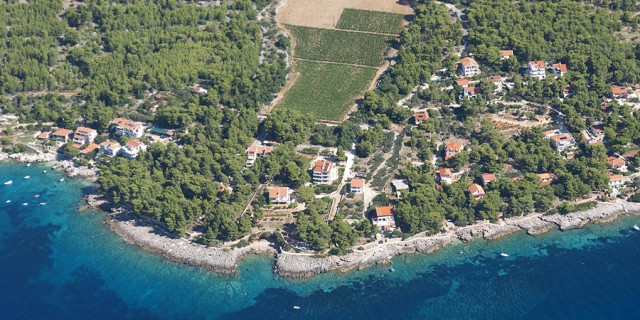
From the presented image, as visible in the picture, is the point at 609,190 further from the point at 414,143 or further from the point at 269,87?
the point at 269,87

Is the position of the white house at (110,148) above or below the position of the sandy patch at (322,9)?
below

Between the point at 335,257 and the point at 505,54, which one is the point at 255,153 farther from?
the point at 505,54

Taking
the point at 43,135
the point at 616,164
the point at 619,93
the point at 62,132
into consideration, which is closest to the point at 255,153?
the point at 62,132

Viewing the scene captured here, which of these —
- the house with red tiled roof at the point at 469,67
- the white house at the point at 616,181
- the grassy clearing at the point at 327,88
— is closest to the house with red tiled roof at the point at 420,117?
the grassy clearing at the point at 327,88

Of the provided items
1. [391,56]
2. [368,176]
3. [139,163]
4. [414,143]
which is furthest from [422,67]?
[139,163]

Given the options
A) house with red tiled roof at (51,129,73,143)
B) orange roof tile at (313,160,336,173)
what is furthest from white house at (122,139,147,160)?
orange roof tile at (313,160,336,173)

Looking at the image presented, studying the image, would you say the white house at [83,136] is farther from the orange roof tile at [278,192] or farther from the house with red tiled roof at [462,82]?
the house with red tiled roof at [462,82]
